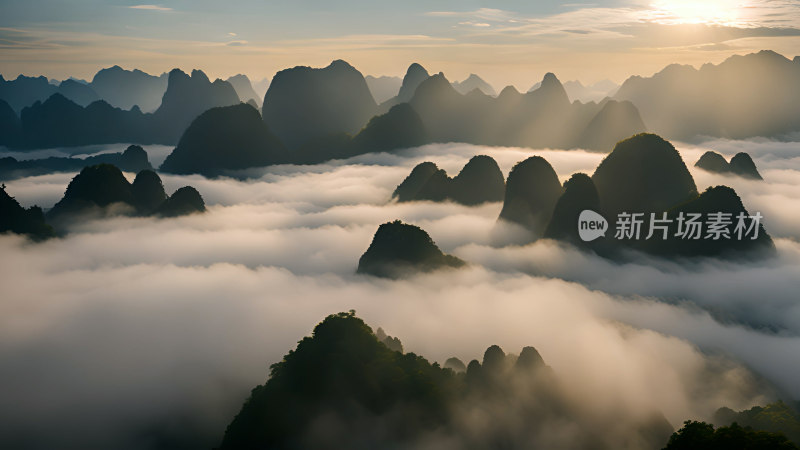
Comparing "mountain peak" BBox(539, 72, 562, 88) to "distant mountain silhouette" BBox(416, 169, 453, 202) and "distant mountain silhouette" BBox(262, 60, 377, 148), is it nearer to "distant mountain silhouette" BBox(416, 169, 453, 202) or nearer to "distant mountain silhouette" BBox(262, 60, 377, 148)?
"distant mountain silhouette" BBox(262, 60, 377, 148)

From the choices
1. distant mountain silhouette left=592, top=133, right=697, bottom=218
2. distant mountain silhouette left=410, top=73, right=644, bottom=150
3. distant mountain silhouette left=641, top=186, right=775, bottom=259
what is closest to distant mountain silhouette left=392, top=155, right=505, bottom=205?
distant mountain silhouette left=592, top=133, right=697, bottom=218

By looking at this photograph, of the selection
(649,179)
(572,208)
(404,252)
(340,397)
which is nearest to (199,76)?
(404,252)

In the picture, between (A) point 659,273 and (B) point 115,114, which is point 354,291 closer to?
(A) point 659,273

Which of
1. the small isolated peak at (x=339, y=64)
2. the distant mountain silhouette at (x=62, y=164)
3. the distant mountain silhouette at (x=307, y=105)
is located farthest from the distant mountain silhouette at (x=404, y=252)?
the small isolated peak at (x=339, y=64)

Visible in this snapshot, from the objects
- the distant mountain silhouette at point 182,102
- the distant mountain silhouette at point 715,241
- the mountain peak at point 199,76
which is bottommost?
the distant mountain silhouette at point 715,241

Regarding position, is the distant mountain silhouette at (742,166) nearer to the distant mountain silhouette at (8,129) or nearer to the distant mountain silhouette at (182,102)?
the distant mountain silhouette at (182,102)

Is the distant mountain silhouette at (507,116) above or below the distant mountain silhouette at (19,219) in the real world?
above
